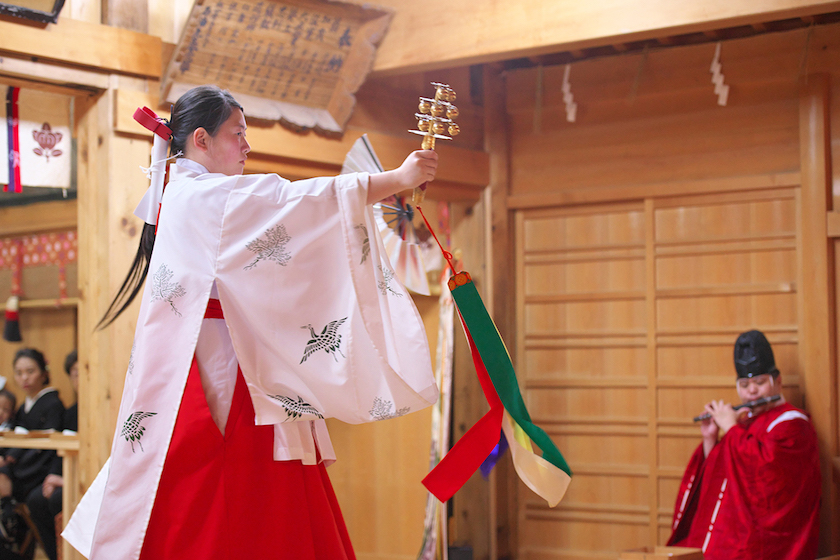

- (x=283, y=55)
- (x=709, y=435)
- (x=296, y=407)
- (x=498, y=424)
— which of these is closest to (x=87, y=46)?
(x=283, y=55)

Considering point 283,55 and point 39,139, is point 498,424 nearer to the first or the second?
point 283,55

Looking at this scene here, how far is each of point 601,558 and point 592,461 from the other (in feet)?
1.64

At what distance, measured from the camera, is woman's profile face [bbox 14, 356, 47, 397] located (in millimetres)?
4836

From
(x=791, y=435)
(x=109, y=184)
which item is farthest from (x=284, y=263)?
(x=791, y=435)

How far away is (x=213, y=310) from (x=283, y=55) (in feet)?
6.54

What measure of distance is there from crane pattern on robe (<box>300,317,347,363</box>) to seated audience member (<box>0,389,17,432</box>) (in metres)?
3.95

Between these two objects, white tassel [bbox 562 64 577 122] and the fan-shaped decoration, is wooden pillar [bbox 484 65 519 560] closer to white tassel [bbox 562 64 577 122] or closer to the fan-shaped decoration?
white tassel [bbox 562 64 577 122]

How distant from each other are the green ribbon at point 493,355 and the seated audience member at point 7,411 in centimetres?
396

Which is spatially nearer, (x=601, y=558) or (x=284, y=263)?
(x=284, y=263)

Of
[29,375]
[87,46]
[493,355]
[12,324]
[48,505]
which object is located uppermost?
[87,46]

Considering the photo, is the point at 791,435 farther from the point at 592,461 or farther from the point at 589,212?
the point at 589,212

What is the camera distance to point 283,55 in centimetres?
338

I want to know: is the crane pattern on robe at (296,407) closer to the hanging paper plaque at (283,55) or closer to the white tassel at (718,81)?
the hanging paper plaque at (283,55)

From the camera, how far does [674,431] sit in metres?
4.01
